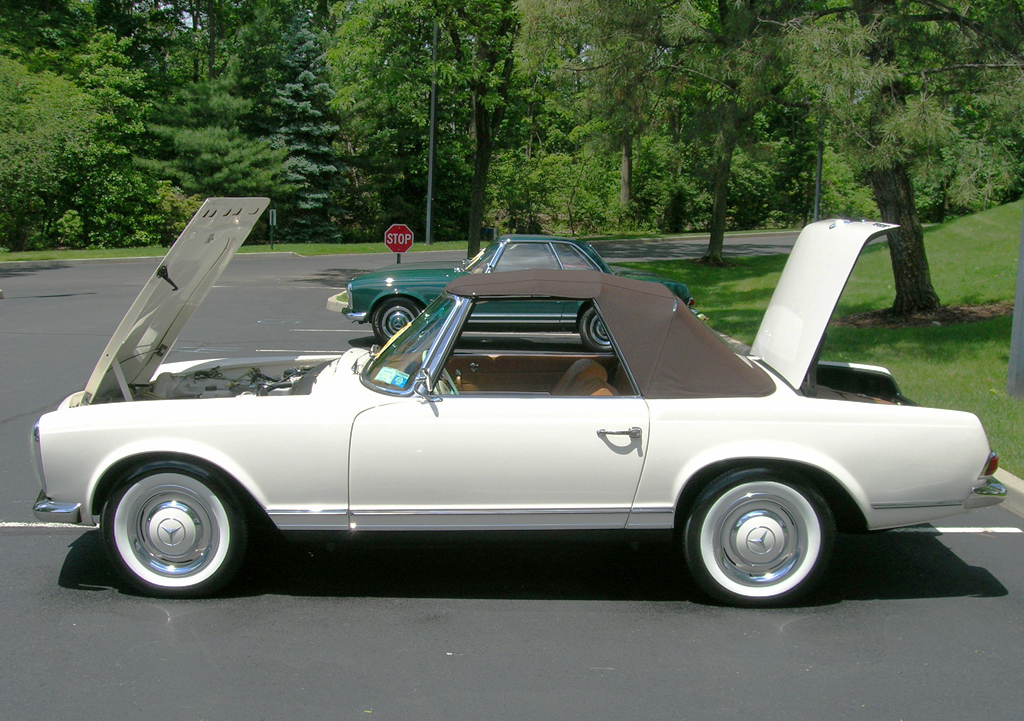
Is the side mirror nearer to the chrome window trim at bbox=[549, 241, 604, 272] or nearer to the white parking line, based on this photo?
the white parking line

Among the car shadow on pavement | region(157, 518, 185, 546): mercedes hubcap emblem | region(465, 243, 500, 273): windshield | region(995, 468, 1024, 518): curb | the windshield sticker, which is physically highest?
the windshield sticker

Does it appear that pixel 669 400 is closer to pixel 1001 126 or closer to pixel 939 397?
pixel 939 397

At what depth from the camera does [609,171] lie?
142 ft

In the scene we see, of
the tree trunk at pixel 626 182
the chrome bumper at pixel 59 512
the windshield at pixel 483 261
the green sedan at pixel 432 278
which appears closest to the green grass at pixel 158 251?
the tree trunk at pixel 626 182

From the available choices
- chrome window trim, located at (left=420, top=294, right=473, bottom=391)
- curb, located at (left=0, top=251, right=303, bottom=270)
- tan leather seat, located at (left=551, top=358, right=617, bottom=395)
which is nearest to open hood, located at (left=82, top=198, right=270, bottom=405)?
chrome window trim, located at (left=420, top=294, right=473, bottom=391)

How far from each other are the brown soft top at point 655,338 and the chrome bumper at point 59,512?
2.02 m

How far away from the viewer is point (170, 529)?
13.6ft

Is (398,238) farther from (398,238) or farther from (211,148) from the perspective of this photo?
(211,148)

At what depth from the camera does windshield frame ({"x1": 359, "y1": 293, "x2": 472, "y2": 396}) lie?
4160mm

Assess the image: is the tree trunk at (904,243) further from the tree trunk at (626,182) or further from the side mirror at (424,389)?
the tree trunk at (626,182)

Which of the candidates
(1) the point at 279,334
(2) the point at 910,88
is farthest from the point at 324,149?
(2) the point at 910,88

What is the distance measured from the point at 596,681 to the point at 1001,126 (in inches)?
382

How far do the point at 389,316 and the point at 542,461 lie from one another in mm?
8304

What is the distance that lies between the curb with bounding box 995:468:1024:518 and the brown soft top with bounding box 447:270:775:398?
2544mm
